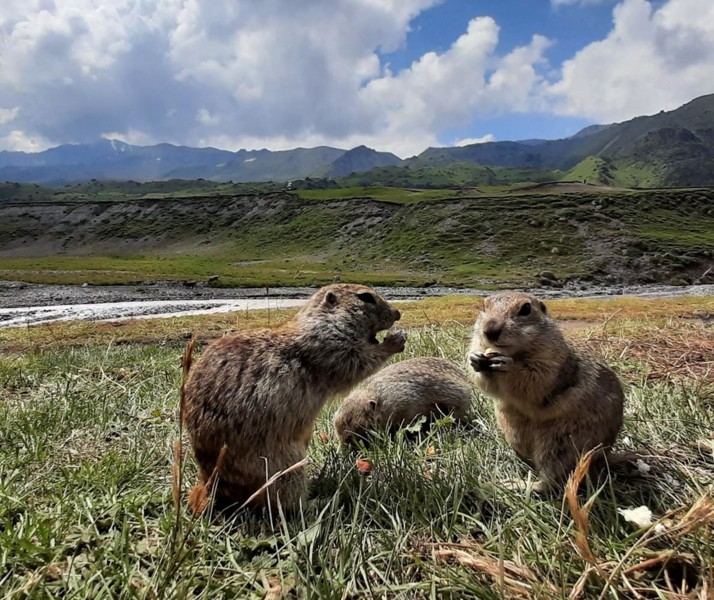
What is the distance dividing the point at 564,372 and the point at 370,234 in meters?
82.5

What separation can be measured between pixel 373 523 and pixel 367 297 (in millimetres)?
1707

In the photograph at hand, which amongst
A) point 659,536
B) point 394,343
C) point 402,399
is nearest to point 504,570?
point 659,536

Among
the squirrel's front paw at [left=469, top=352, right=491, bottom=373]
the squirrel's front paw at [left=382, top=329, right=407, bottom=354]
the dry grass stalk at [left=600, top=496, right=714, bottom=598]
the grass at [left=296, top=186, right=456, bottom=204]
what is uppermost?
the grass at [left=296, top=186, right=456, bottom=204]

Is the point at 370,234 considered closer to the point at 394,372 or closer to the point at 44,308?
the point at 44,308

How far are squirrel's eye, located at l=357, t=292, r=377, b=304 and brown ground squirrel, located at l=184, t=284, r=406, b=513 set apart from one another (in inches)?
1.9

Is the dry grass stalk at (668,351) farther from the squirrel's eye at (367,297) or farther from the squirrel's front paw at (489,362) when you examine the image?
the squirrel's eye at (367,297)

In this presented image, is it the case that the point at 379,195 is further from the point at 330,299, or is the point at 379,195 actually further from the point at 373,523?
the point at 373,523

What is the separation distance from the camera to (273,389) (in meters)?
3.17

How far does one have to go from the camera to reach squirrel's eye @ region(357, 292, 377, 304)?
3887mm

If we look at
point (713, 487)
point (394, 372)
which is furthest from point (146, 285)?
point (713, 487)

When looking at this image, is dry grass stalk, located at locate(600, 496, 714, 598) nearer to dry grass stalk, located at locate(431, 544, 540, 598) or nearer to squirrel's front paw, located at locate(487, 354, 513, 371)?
dry grass stalk, located at locate(431, 544, 540, 598)

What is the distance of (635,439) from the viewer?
11.6ft

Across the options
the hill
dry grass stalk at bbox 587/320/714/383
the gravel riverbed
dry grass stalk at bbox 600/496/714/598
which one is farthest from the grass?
dry grass stalk at bbox 600/496/714/598

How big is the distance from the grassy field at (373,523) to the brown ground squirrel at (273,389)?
216 millimetres
